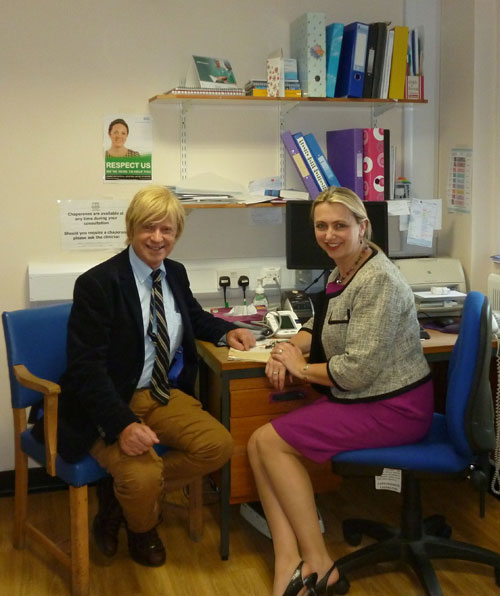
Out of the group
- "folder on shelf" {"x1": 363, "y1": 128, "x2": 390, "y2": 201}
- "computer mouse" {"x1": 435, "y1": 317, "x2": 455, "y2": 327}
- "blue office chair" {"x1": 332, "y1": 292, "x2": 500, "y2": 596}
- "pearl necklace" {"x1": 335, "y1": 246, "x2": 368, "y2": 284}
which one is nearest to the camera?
"blue office chair" {"x1": 332, "y1": 292, "x2": 500, "y2": 596}

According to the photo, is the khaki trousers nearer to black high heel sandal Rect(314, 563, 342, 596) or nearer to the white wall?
black high heel sandal Rect(314, 563, 342, 596)

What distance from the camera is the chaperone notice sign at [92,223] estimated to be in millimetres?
2994

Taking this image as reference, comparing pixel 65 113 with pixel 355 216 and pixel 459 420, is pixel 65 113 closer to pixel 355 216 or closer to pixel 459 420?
pixel 355 216

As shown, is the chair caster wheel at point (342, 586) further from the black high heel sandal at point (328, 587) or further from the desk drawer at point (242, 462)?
the desk drawer at point (242, 462)

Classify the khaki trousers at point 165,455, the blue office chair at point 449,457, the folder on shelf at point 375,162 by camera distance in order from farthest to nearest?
the folder on shelf at point 375,162 → the khaki trousers at point 165,455 → the blue office chair at point 449,457

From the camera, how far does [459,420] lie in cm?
220

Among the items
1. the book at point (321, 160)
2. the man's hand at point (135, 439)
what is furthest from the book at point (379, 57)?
the man's hand at point (135, 439)

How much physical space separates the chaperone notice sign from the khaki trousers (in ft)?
2.69

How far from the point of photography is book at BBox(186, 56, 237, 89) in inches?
116

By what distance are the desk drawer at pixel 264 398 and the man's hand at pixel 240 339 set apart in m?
0.15

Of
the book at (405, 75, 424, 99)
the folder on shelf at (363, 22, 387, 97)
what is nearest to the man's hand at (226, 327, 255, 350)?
the folder on shelf at (363, 22, 387, 97)

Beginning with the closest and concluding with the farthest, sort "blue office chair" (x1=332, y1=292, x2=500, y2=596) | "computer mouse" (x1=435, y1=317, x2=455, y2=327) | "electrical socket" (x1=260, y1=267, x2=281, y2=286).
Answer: "blue office chair" (x1=332, y1=292, x2=500, y2=596) < "computer mouse" (x1=435, y1=317, x2=455, y2=327) < "electrical socket" (x1=260, y1=267, x2=281, y2=286)

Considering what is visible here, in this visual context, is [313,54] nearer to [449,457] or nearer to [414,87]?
[414,87]

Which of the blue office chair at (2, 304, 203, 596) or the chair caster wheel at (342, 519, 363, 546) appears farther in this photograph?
the chair caster wheel at (342, 519, 363, 546)
